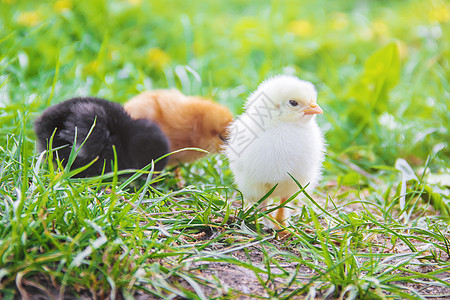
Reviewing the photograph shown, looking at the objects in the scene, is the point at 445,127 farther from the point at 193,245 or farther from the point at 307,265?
the point at 193,245

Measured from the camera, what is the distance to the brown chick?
3.31 m

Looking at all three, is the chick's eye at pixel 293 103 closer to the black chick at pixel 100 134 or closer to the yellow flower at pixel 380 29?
the black chick at pixel 100 134

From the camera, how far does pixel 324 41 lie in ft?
19.1

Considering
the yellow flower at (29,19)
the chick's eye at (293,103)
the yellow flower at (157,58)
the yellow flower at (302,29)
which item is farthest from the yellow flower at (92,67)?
the yellow flower at (302,29)

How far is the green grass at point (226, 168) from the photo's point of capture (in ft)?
6.04

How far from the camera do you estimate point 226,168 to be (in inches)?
124

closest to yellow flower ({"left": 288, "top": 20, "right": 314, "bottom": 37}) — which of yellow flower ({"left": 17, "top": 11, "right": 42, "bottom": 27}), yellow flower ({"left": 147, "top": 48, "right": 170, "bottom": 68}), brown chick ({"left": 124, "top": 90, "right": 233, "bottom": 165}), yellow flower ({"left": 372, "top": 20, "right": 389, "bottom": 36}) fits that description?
yellow flower ({"left": 372, "top": 20, "right": 389, "bottom": 36})

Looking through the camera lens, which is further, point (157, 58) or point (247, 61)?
point (247, 61)

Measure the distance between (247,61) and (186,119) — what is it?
208 cm

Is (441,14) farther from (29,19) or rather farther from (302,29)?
(29,19)

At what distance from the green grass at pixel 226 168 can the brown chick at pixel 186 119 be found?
0.19m

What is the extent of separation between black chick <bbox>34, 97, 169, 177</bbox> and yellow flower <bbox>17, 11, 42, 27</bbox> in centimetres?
227

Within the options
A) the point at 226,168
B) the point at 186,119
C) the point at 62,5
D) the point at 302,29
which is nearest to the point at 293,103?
the point at 226,168

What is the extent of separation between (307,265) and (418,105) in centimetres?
321
